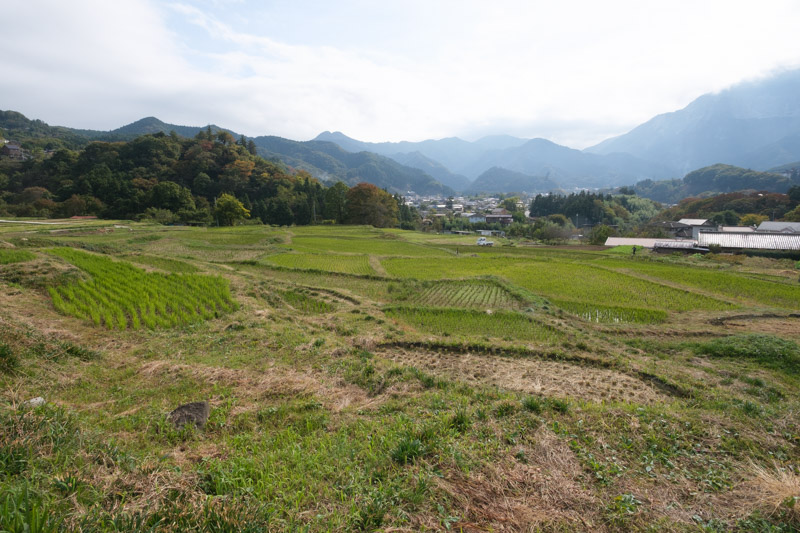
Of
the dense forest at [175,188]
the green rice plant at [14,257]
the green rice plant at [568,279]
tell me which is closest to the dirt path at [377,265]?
the green rice plant at [568,279]

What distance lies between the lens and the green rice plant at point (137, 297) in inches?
381

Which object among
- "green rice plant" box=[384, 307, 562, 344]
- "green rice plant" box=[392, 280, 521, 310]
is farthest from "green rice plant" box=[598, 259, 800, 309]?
"green rice plant" box=[384, 307, 562, 344]

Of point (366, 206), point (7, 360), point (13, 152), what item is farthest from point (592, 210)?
point (13, 152)

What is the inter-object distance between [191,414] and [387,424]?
2986 millimetres

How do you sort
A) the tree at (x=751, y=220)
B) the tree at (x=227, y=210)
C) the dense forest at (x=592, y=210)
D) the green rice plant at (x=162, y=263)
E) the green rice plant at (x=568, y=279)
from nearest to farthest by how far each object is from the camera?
1. the green rice plant at (x=568, y=279)
2. the green rice plant at (x=162, y=263)
3. the tree at (x=227, y=210)
4. the tree at (x=751, y=220)
5. the dense forest at (x=592, y=210)

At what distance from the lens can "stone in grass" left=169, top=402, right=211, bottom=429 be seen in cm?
478

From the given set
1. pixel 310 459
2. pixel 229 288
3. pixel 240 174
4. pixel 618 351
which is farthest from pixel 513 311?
pixel 240 174

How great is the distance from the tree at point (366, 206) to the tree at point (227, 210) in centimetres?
1995

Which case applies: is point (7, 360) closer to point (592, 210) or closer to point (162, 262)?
point (162, 262)

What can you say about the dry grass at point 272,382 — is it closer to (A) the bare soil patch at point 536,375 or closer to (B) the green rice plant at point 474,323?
(A) the bare soil patch at point 536,375

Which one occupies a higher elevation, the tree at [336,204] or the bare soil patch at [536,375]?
the tree at [336,204]

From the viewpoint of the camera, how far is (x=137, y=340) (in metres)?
8.55

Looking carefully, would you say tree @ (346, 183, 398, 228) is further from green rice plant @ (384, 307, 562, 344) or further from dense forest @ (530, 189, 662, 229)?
dense forest @ (530, 189, 662, 229)

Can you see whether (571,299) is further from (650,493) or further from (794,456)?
(650,493)
